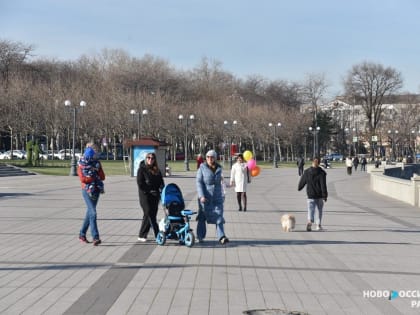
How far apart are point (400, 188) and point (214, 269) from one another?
57.9ft

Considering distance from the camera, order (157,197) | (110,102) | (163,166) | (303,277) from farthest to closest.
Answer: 1. (110,102)
2. (163,166)
3. (157,197)
4. (303,277)

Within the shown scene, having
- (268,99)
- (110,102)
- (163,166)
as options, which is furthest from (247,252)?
(268,99)

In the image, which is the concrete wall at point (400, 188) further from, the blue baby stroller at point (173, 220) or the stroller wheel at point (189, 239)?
the stroller wheel at point (189, 239)

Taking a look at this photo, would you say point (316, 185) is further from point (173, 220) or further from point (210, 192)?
point (173, 220)

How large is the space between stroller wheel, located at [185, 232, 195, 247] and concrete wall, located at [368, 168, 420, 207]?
1294 cm

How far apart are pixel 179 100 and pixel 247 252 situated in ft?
281

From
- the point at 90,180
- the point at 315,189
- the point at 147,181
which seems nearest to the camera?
the point at 90,180

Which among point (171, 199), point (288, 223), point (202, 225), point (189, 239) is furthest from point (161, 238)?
point (288, 223)

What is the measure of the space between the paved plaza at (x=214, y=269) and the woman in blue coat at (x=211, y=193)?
1.59ft

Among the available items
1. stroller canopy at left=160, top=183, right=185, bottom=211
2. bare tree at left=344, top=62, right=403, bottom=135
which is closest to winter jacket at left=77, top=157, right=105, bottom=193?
stroller canopy at left=160, top=183, right=185, bottom=211

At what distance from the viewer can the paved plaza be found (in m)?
7.66

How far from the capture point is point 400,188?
25969 mm

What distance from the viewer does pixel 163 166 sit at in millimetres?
42500

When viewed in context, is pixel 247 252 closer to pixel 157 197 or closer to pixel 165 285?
pixel 157 197
